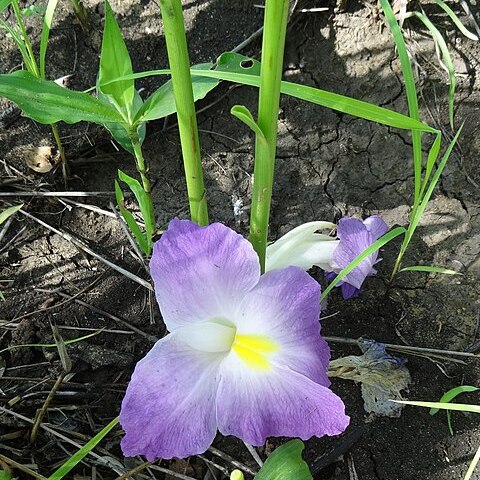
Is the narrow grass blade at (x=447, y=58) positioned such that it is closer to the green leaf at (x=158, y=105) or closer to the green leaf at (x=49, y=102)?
the green leaf at (x=158, y=105)

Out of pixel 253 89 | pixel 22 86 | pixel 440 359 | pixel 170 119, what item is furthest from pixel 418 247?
pixel 22 86

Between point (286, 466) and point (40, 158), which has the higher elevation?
point (40, 158)

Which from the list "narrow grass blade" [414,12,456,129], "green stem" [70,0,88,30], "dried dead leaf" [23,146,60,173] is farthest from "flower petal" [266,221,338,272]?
"green stem" [70,0,88,30]

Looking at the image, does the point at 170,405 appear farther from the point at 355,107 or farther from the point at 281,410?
the point at 355,107

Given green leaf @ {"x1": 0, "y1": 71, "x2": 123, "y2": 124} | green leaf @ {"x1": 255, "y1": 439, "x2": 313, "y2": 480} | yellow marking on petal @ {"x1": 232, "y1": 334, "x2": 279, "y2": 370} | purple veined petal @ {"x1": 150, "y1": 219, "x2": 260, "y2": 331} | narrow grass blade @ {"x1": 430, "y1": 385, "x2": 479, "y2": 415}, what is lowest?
narrow grass blade @ {"x1": 430, "y1": 385, "x2": 479, "y2": 415}

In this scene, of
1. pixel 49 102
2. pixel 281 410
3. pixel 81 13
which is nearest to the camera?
pixel 281 410

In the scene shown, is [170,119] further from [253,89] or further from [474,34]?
[474,34]

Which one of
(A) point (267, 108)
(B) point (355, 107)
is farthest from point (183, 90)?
(B) point (355, 107)

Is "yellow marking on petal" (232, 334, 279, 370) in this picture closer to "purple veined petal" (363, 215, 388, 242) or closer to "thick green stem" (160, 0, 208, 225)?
"thick green stem" (160, 0, 208, 225)
